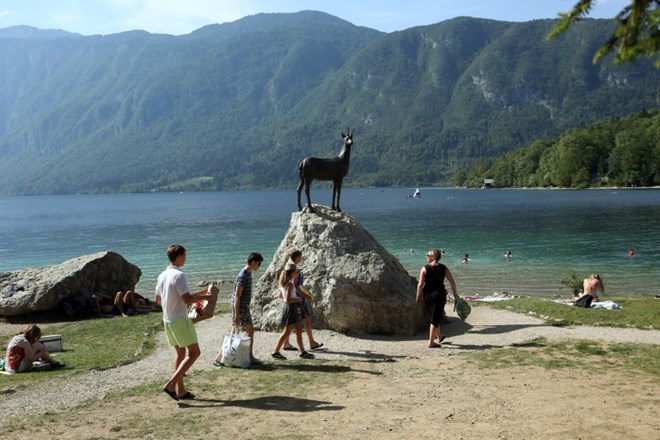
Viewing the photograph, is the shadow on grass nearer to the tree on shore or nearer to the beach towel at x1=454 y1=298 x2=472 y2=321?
the tree on shore

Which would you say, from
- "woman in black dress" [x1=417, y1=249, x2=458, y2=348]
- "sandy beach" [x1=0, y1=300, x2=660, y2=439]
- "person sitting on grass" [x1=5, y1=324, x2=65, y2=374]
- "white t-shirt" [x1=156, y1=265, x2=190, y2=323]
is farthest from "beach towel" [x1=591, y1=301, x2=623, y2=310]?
"person sitting on grass" [x1=5, y1=324, x2=65, y2=374]

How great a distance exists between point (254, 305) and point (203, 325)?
2.36 metres

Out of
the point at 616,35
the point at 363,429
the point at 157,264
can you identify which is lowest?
the point at 157,264

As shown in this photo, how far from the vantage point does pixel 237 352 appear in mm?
12492

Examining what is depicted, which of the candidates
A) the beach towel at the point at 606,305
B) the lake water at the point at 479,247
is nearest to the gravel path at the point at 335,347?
the beach towel at the point at 606,305

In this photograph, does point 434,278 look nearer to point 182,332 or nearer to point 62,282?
point 182,332

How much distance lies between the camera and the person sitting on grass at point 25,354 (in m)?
13.0

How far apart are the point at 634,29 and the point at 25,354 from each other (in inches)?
521

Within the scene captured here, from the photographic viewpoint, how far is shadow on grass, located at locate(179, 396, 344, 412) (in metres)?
9.62

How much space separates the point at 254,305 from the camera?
17250mm

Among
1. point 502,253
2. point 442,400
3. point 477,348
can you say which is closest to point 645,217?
point 502,253

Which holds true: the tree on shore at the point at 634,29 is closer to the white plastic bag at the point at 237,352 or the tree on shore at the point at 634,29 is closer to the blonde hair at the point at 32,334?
the white plastic bag at the point at 237,352

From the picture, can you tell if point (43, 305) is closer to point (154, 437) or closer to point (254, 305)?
point (254, 305)

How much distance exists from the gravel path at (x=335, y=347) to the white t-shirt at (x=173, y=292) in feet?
7.96
